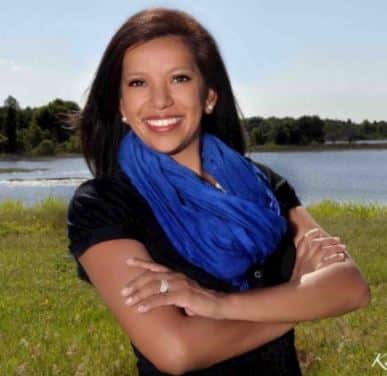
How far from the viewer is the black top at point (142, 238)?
249 cm

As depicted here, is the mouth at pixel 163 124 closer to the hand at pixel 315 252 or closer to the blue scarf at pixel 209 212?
the blue scarf at pixel 209 212

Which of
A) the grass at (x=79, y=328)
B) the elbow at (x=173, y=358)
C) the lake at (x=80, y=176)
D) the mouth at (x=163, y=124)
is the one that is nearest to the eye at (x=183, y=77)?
the mouth at (x=163, y=124)

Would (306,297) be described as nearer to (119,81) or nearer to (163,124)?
(163,124)

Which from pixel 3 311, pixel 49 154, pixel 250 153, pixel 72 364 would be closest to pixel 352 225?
pixel 3 311

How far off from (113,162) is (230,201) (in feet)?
1.59

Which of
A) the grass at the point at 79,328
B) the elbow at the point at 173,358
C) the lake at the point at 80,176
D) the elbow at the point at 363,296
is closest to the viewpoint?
the elbow at the point at 173,358

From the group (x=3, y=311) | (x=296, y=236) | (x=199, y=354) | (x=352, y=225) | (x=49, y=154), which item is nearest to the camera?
(x=199, y=354)

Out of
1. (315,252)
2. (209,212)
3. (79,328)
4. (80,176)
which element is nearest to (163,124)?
(209,212)

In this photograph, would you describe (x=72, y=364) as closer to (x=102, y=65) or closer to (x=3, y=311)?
(x=3, y=311)

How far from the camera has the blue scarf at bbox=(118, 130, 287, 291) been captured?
2568mm

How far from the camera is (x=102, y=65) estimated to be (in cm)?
278

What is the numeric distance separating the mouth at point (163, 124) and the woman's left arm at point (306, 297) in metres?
0.65

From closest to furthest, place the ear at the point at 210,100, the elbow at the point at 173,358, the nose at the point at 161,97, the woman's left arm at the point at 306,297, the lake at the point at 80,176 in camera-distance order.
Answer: the elbow at the point at 173,358 → the woman's left arm at the point at 306,297 → the nose at the point at 161,97 → the ear at the point at 210,100 → the lake at the point at 80,176

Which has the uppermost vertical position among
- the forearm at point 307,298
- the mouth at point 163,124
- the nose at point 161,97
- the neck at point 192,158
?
the nose at point 161,97
